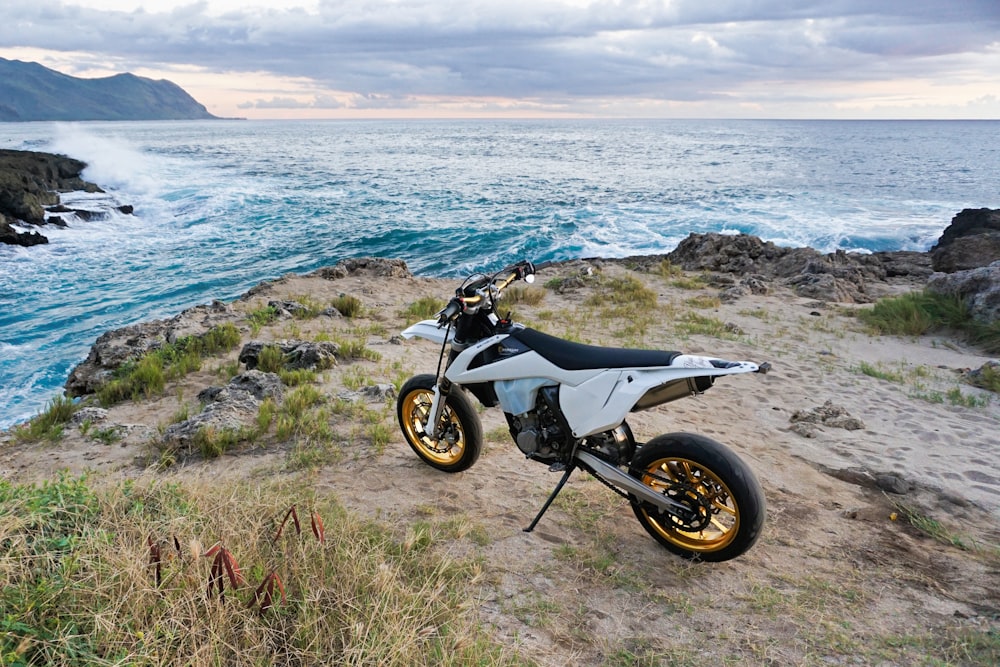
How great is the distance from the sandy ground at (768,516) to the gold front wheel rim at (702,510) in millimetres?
150

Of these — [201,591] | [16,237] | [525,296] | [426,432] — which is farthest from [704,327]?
[16,237]

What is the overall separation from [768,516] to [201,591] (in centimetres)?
349

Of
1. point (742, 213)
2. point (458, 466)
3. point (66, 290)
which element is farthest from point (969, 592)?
point (742, 213)

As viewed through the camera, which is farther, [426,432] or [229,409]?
[229,409]

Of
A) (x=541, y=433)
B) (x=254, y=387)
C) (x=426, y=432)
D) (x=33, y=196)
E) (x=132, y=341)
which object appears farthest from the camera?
(x=33, y=196)

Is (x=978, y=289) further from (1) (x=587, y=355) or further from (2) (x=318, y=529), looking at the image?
(2) (x=318, y=529)

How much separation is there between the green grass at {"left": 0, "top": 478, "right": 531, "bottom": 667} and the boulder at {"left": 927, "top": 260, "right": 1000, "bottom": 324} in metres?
9.41

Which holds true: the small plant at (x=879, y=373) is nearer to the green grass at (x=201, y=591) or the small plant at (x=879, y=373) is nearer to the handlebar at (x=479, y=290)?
the handlebar at (x=479, y=290)

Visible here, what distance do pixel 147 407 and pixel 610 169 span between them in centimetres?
4579

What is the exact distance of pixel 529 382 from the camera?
3.68m

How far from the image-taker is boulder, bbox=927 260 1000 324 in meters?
9.00

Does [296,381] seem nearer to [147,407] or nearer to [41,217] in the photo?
[147,407]

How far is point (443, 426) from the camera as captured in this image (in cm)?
465

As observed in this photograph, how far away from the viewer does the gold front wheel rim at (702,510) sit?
11.0 feet
